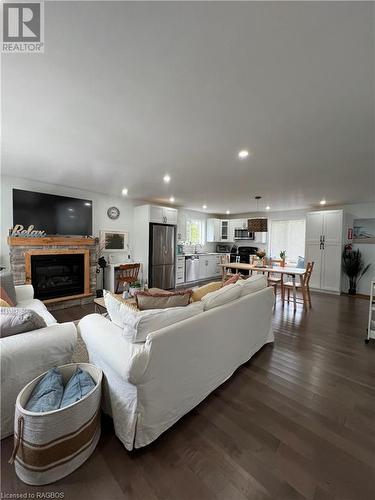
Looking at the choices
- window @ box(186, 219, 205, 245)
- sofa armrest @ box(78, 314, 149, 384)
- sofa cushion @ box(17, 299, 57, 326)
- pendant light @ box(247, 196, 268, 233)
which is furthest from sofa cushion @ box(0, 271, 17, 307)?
window @ box(186, 219, 205, 245)

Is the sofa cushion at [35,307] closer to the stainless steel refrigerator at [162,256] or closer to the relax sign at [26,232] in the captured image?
the relax sign at [26,232]

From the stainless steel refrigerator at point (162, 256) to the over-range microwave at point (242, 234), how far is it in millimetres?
2660

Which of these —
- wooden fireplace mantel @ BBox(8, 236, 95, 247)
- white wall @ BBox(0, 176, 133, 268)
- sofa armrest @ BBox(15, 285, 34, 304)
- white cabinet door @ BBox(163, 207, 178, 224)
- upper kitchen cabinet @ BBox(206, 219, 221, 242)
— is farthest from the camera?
upper kitchen cabinet @ BBox(206, 219, 221, 242)

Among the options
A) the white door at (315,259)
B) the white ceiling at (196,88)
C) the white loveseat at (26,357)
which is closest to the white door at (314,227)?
the white door at (315,259)

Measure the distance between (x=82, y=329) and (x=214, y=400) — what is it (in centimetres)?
128

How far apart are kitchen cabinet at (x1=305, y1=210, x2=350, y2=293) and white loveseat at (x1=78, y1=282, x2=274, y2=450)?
4.84 metres

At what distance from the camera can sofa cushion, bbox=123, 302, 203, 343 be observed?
1392 millimetres

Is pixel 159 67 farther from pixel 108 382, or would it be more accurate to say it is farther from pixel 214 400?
pixel 214 400

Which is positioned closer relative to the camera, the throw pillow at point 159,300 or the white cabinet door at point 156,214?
the throw pillow at point 159,300

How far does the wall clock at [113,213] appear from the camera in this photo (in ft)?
17.0

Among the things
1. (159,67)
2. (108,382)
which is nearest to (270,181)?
(159,67)

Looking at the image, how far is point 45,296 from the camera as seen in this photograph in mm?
3998

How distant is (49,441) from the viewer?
3.71ft

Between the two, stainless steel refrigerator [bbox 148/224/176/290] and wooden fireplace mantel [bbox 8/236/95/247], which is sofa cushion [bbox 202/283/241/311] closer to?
wooden fireplace mantel [bbox 8/236/95/247]
